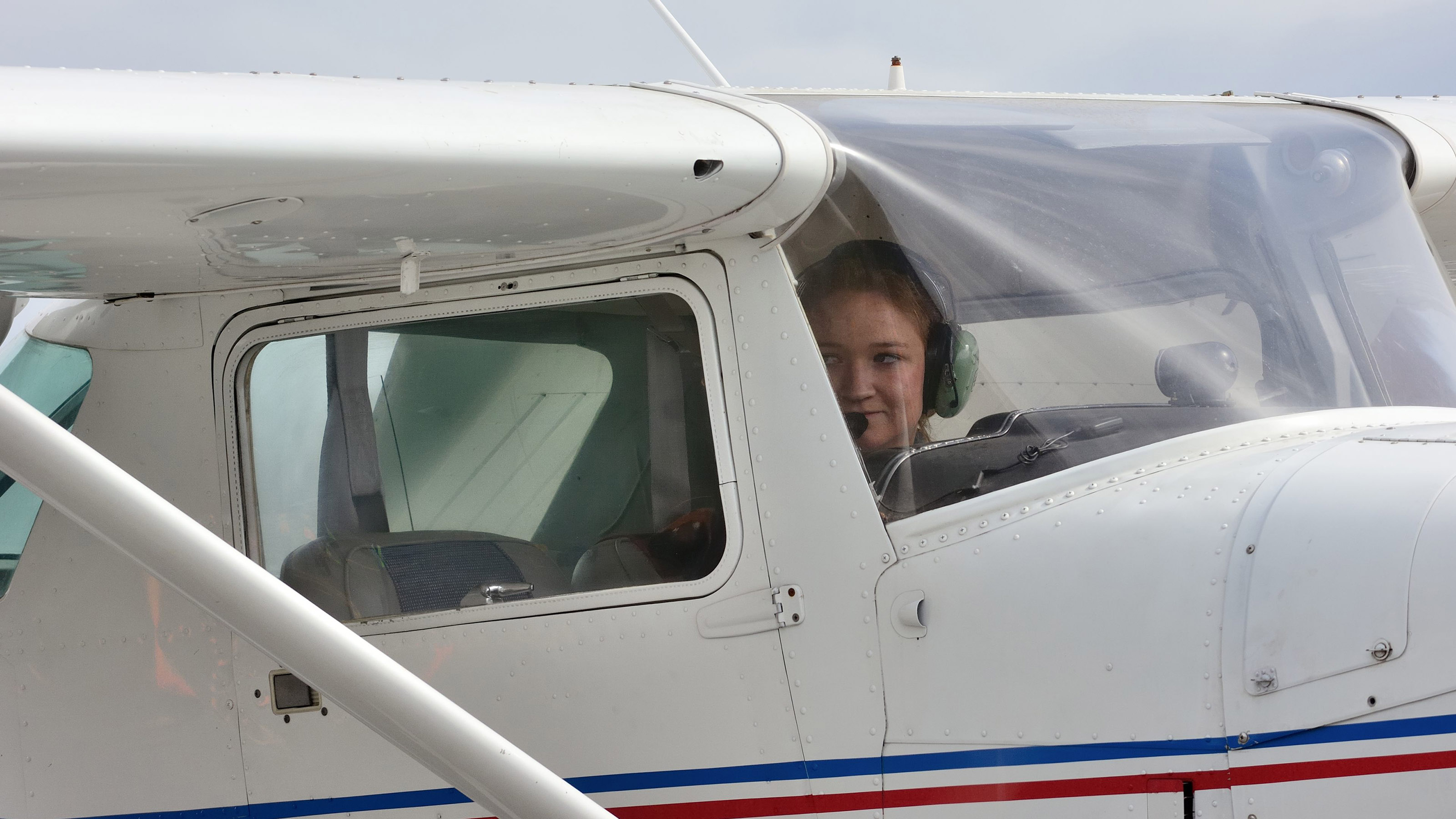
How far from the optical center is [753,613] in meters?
2.60

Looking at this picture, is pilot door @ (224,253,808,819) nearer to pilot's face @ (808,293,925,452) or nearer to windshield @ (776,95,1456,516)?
pilot's face @ (808,293,925,452)

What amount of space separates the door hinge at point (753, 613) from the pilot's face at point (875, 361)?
1.20 ft

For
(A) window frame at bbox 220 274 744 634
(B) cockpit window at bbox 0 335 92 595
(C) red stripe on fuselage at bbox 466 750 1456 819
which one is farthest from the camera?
(B) cockpit window at bbox 0 335 92 595

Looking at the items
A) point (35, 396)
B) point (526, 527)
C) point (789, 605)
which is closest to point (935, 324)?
point (789, 605)

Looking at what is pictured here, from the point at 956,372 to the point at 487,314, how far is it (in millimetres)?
1128

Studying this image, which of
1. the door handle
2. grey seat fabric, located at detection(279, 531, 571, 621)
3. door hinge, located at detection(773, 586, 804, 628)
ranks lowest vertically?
the door handle

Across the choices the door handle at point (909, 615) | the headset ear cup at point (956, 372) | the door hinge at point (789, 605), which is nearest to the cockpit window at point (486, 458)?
the door hinge at point (789, 605)

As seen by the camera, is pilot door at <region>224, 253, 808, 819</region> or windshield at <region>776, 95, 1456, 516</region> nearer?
windshield at <region>776, 95, 1456, 516</region>

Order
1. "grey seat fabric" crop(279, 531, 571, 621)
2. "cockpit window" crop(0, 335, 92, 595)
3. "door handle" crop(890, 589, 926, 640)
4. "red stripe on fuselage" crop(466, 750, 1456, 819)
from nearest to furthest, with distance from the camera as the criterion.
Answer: "red stripe on fuselage" crop(466, 750, 1456, 819) < "door handle" crop(890, 589, 926, 640) < "grey seat fabric" crop(279, 531, 571, 621) < "cockpit window" crop(0, 335, 92, 595)

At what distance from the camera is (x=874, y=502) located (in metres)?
2.56

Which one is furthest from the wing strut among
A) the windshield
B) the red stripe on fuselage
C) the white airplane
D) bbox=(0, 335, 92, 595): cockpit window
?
bbox=(0, 335, 92, 595): cockpit window

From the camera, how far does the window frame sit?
267cm

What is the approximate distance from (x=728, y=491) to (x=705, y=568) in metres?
0.18

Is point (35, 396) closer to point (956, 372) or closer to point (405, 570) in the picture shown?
point (405, 570)
